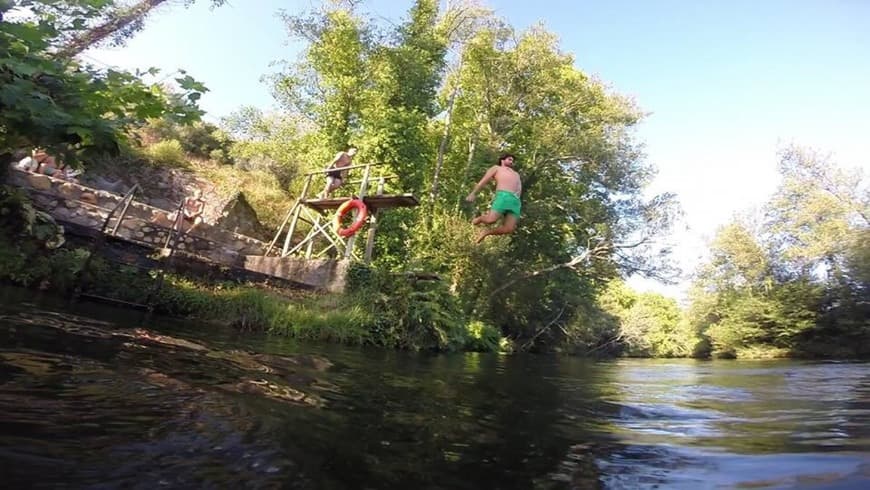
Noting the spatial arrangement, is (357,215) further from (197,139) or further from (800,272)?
(800,272)

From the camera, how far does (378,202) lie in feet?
43.1

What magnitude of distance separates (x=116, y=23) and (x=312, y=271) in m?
7.39

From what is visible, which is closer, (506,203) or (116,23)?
(506,203)

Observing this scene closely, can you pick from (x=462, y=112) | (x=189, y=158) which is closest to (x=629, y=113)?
(x=462, y=112)

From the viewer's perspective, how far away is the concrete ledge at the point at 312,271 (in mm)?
12414

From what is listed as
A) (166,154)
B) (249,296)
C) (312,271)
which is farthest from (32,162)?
(312,271)

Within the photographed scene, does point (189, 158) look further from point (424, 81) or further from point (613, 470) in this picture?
point (613, 470)

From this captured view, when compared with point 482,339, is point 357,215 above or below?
above

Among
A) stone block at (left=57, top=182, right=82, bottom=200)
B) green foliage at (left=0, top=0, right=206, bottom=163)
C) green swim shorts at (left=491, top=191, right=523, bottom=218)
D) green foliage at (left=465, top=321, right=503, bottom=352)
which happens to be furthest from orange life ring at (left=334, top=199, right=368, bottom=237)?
green foliage at (left=0, top=0, right=206, bottom=163)

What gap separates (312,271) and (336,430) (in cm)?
1002

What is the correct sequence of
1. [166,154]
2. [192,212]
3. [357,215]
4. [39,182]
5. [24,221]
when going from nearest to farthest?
[24,221] → [39,182] → [357,215] → [192,212] → [166,154]

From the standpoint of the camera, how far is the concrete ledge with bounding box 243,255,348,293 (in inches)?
489

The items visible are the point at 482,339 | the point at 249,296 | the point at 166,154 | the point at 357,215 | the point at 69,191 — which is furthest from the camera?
the point at 166,154

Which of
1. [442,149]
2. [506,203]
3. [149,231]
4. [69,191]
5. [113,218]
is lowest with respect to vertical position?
[149,231]
